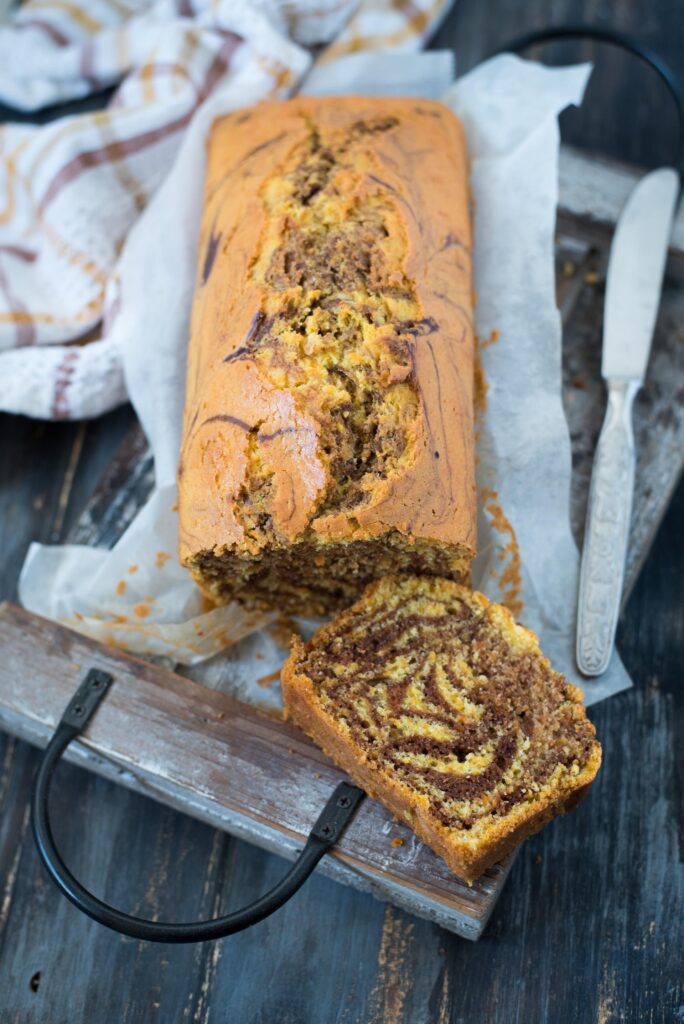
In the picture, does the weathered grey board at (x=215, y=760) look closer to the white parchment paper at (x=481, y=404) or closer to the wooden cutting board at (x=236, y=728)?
the wooden cutting board at (x=236, y=728)

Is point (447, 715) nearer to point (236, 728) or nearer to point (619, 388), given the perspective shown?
point (236, 728)

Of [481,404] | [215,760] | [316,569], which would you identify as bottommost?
[215,760]

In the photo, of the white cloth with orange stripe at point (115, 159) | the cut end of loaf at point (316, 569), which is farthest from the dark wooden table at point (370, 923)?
the white cloth with orange stripe at point (115, 159)

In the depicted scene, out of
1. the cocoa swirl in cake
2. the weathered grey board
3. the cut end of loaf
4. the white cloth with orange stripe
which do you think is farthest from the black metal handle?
the white cloth with orange stripe

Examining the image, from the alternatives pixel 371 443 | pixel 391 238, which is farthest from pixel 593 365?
pixel 371 443

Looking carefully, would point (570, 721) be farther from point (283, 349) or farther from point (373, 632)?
point (283, 349)

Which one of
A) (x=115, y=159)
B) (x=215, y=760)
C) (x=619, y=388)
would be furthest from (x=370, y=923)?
(x=115, y=159)
